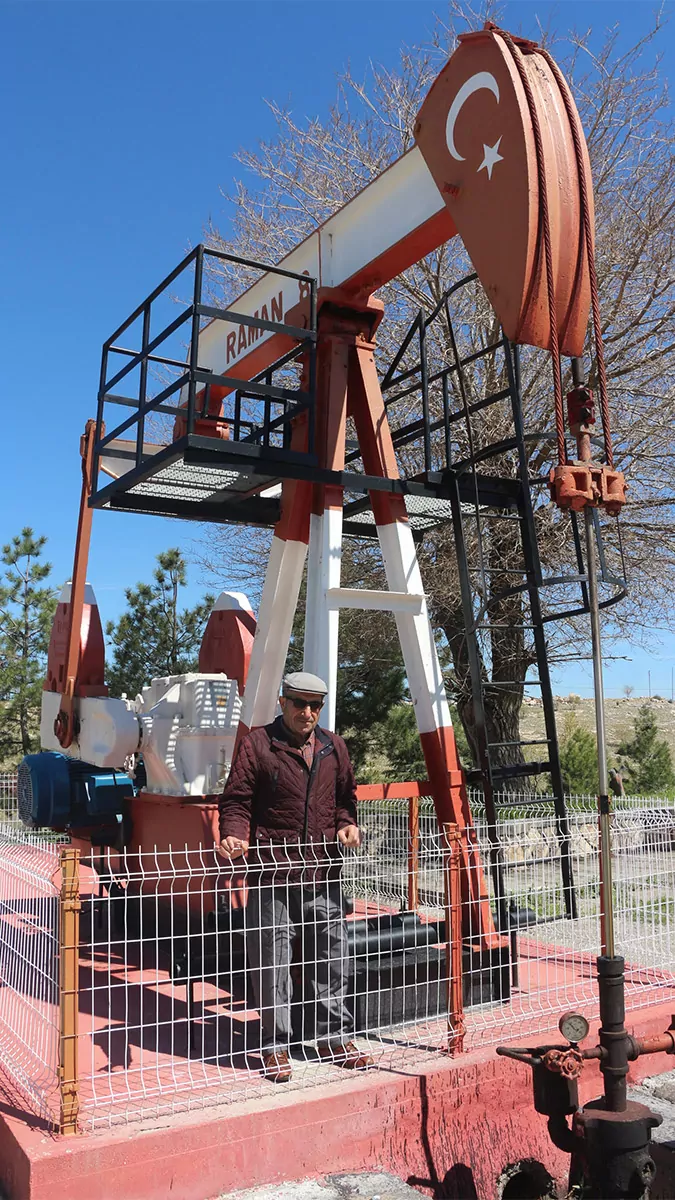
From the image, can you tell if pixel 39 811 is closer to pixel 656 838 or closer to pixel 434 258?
pixel 656 838

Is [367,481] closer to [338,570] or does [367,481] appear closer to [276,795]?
[338,570]

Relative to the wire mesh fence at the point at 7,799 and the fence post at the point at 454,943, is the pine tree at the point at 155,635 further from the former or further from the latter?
the fence post at the point at 454,943

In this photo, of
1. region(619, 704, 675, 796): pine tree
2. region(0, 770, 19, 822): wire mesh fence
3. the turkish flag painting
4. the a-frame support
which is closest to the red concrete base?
the a-frame support

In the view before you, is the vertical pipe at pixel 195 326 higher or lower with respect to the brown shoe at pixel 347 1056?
higher

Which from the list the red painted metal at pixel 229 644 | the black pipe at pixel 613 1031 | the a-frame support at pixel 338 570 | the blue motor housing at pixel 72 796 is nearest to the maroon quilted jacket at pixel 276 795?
the a-frame support at pixel 338 570

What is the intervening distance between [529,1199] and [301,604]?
35.6 feet

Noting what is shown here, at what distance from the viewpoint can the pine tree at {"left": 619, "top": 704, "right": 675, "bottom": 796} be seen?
64.3 feet

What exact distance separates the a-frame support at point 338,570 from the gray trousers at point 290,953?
1.42m

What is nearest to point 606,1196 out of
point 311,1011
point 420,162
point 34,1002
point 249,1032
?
point 311,1011

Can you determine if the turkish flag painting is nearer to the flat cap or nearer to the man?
the flat cap

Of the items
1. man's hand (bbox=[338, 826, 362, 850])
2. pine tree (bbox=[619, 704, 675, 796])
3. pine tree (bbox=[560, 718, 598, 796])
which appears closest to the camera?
man's hand (bbox=[338, 826, 362, 850])

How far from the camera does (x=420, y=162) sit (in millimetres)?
5844

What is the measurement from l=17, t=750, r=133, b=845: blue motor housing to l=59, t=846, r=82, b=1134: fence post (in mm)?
3365

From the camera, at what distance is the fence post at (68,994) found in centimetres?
361
